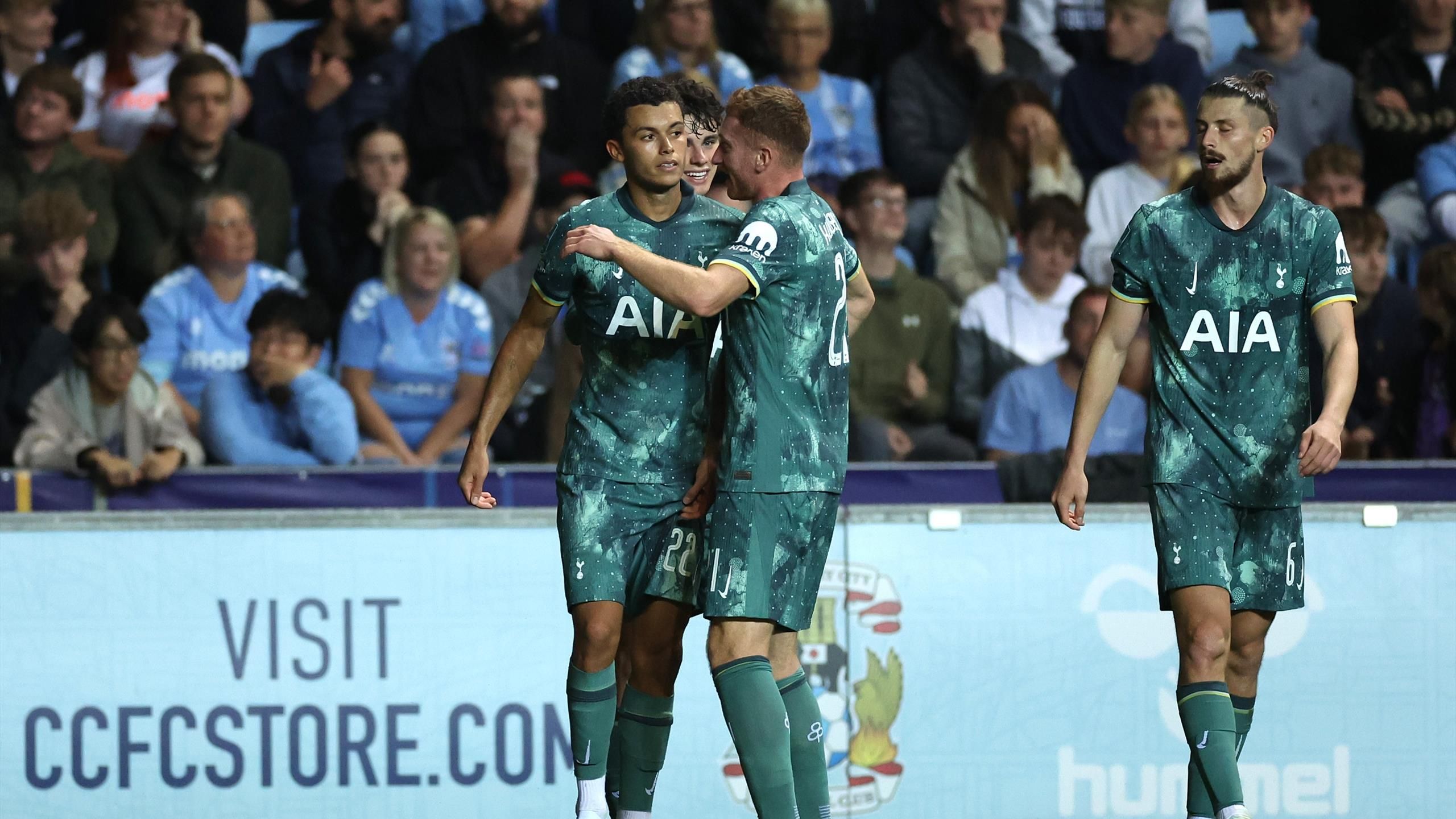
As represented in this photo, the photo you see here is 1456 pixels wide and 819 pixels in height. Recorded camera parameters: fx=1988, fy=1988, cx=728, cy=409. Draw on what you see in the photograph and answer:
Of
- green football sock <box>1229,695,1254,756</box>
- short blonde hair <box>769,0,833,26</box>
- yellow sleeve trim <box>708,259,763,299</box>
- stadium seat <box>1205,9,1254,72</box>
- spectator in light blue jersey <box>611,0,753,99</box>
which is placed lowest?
green football sock <box>1229,695,1254,756</box>

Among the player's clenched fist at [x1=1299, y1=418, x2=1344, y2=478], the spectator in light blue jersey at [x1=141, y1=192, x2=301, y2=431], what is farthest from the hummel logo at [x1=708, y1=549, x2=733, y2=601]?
the spectator in light blue jersey at [x1=141, y1=192, x2=301, y2=431]

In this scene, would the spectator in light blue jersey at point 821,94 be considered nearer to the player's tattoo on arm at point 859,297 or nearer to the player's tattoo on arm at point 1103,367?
the player's tattoo on arm at point 859,297

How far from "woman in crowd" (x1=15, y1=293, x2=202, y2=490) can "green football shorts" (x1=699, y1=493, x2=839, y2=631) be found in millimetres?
3869

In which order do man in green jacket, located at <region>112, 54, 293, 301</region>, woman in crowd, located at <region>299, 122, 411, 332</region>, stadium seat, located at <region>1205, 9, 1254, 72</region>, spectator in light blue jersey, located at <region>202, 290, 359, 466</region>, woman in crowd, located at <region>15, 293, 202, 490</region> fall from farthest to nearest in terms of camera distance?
stadium seat, located at <region>1205, 9, 1254, 72</region>
woman in crowd, located at <region>299, 122, 411, 332</region>
man in green jacket, located at <region>112, 54, 293, 301</region>
spectator in light blue jersey, located at <region>202, 290, 359, 466</region>
woman in crowd, located at <region>15, 293, 202, 490</region>

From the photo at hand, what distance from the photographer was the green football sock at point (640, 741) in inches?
234

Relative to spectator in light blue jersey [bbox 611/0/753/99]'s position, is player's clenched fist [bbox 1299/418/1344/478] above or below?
below

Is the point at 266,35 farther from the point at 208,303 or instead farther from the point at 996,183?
the point at 996,183

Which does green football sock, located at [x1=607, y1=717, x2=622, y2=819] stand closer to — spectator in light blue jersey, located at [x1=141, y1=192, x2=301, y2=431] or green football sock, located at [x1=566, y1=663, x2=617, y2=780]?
green football sock, located at [x1=566, y1=663, x2=617, y2=780]

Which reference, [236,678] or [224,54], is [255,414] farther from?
[224,54]

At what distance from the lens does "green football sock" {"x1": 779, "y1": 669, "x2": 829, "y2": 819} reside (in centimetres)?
578

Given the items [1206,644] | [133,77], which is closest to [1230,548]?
[1206,644]

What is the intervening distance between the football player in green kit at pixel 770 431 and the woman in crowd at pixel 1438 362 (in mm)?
4875

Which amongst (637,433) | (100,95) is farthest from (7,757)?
(100,95)

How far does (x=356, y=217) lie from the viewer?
34.5 ft
